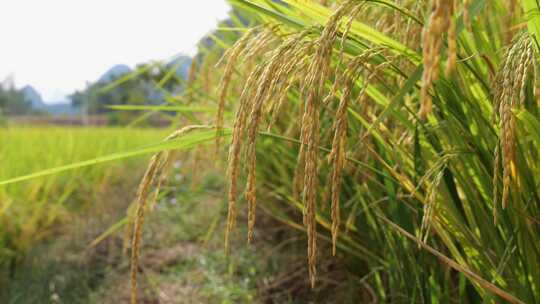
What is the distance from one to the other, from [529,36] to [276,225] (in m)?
2.35

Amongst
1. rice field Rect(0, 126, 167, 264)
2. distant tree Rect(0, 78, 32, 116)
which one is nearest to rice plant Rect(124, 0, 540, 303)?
rice field Rect(0, 126, 167, 264)

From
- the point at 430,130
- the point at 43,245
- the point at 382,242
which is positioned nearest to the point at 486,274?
the point at 430,130

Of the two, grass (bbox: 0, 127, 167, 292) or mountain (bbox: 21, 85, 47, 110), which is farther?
mountain (bbox: 21, 85, 47, 110)

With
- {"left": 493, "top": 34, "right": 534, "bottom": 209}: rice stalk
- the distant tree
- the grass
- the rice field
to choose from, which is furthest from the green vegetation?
the distant tree

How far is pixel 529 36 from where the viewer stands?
754mm

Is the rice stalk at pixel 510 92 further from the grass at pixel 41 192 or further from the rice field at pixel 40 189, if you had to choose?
the rice field at pixel 40 189

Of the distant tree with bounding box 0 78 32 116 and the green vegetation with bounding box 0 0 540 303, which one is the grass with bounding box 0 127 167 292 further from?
the distant tree with bounding box 0 78 32 116

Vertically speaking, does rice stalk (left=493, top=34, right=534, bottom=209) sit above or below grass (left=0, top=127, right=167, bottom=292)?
above

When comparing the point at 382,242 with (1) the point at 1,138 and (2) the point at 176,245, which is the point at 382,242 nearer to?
Result: (2) the point at 176,245

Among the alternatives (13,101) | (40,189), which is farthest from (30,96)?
(40,189)

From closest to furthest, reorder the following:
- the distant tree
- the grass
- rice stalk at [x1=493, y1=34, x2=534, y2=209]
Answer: rice stalk at [x1=493, y1=34, x2=534, y2=209]
the grass
the distant tree

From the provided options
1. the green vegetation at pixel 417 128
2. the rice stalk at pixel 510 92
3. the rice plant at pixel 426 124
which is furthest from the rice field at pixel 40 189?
the rice stalk at pixel 510 92

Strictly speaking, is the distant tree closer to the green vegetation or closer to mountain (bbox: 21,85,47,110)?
mountain (bbox: 21,85,47,110)

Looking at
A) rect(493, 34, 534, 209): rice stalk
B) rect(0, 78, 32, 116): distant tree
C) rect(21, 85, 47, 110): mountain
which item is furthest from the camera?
rect(21, 85, 47, 110): mountain
